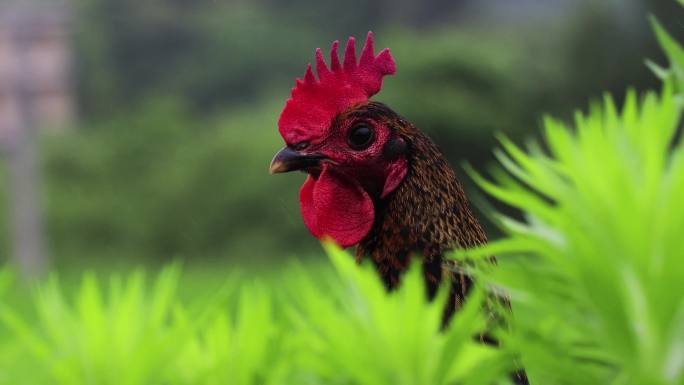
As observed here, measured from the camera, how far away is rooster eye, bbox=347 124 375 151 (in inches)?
46.1

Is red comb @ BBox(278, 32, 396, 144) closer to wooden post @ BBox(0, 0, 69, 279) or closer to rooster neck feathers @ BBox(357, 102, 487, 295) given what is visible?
rooster neck feathers @ BBox(357, 102, 487, 295)

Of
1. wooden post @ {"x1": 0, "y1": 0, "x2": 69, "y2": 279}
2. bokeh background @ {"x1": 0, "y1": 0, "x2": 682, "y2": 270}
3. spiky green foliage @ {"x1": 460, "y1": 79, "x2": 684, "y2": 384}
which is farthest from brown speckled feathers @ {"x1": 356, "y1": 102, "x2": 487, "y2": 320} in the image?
wooden post @ {"x1": 0, "y1": 0, "x2": 69, "y2": 279}

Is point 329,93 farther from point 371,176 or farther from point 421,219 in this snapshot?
point 421,219

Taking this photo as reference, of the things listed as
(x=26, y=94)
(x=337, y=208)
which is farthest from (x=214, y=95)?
(x=337, y=208)

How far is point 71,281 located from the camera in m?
10.7

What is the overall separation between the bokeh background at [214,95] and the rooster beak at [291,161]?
29.4 feet

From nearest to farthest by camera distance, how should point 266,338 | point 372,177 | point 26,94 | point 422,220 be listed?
point 266,338
point 422,220
point 372,177
point 26,94

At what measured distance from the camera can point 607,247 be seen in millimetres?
432

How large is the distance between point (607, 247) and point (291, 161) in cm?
85

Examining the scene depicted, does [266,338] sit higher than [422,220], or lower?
lower

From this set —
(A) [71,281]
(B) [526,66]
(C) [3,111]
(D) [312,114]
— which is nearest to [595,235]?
(D) [312,114]

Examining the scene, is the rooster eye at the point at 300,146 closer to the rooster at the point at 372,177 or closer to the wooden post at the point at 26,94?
the rooster at the point at 372,177

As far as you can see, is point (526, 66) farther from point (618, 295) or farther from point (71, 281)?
point (618, 295)

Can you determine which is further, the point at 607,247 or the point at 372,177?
the point at 372,177
